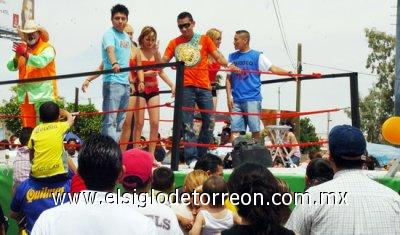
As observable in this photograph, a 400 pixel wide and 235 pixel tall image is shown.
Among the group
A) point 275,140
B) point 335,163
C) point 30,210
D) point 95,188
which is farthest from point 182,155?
point 95,188

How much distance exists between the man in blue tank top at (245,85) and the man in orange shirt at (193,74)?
50 cm

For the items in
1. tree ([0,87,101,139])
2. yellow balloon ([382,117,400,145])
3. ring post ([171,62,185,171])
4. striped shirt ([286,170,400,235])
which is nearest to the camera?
striped shirt ([286,170,400,235])

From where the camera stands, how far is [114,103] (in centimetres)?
764

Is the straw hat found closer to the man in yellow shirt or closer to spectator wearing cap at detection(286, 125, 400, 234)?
the man in yellow shirt

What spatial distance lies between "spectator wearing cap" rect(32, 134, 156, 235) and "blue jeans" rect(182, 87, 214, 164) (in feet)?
16.4

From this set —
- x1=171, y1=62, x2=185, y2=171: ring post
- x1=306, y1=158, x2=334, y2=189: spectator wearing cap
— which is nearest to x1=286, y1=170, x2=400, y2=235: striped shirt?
x1=306, y1=158, x2=334, y2=189: spectator wearing cap

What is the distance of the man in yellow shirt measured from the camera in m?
5.52

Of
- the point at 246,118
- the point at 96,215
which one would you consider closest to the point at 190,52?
the point at 246,118

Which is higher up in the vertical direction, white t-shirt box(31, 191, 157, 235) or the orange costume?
the orange costume

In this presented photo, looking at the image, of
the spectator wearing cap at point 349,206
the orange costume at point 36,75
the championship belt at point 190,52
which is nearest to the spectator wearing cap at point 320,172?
the spectator wearing cap at point 349,206

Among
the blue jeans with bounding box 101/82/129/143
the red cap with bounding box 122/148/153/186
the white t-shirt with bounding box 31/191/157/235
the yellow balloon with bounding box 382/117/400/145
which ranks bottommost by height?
the white t-shirt with bounding box 31/191/157/235

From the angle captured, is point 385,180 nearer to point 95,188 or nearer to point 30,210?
point 30,210

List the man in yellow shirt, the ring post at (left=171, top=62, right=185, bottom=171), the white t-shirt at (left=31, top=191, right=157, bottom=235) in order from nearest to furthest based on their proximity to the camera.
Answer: the white t-shirt at (left=31, top=191, right=157, bottom=235) < the man in yellow shirt < the ring post at (left=171, top=62, right=185, bottom=171)

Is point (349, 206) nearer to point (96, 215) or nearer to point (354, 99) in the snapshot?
point (96, 215)
